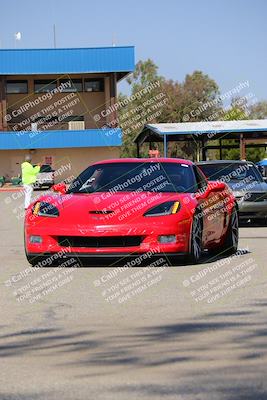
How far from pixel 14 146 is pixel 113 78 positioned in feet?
29.0

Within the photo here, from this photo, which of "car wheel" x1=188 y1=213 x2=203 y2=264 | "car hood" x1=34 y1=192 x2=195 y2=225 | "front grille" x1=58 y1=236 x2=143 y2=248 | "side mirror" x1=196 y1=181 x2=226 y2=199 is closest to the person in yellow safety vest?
"side mirror" x1=196 y1=181 x2=226 y2=199

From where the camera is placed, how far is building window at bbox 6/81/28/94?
57469 millimetres

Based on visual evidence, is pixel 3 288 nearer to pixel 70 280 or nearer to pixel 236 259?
pixel 70 280

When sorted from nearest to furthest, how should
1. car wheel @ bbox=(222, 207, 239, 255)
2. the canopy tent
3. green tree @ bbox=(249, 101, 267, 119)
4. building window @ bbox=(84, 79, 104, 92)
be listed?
1. car wheel @ bbox=(222, 207, 239, 255)
2. the canopy tent
3. building window @ bbox=(84, 79, 104, 92)
4. green tree @ bbox=(249, 101, 267, 119)

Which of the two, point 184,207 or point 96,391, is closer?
point 96,391

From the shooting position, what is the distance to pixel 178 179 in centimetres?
A: 1028

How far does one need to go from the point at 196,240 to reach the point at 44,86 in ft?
163

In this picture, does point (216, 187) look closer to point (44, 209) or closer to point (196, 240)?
point (196, 240)

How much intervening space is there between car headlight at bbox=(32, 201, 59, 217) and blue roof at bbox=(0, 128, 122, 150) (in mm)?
44325

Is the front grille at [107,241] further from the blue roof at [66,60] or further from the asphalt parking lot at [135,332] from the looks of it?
the blue roof at [66,60]

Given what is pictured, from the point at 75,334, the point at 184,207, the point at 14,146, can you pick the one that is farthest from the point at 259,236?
the point at 14,146

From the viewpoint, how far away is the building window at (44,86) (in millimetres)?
57594

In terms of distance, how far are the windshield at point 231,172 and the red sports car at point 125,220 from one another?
22.0 feet

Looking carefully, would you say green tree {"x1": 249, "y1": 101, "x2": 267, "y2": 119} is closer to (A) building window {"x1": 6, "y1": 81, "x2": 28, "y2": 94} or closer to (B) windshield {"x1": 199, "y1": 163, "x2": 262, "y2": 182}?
(A) building window {"x1": 6, "y1": 81, "x2": 28, "y2": 94}
